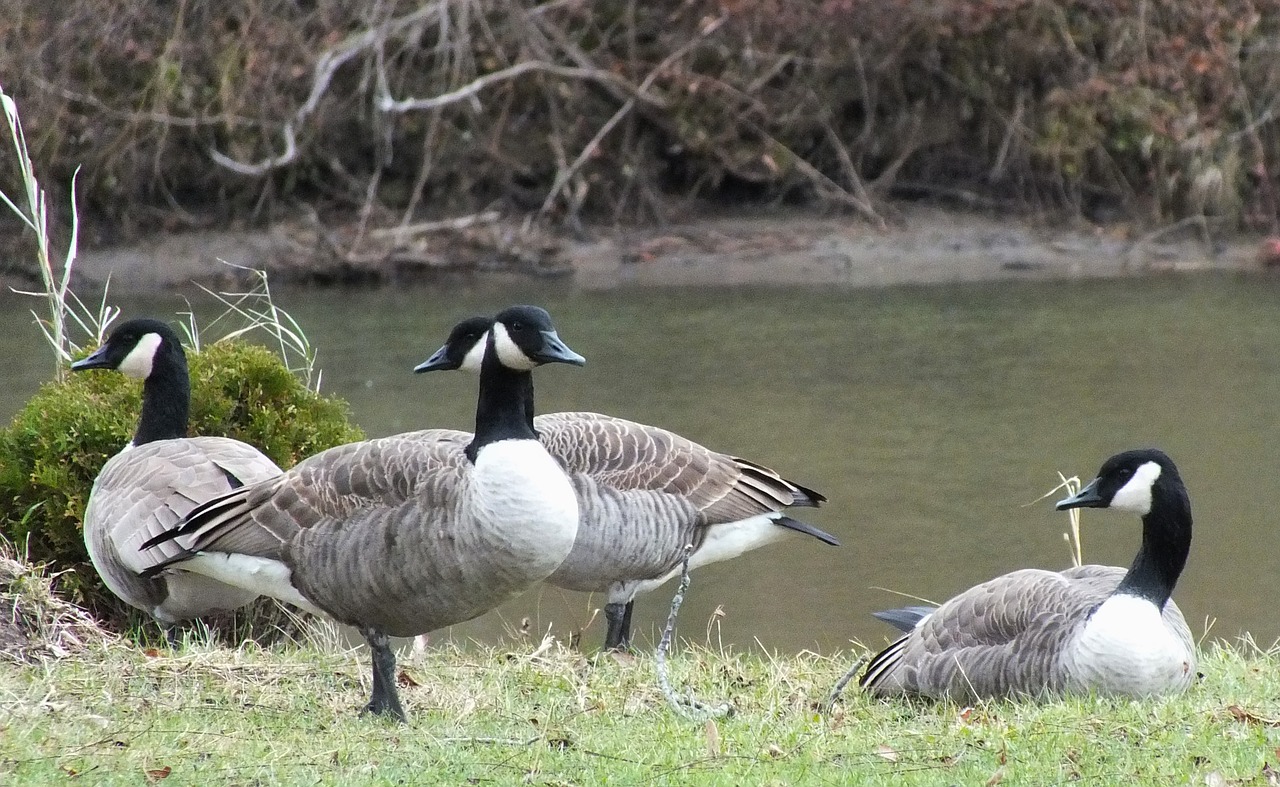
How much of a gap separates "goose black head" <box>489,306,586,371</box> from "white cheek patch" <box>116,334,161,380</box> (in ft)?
8.01

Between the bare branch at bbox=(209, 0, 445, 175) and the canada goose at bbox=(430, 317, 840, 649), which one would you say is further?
the bare branch at bbox=(209, 0, 445, 175)

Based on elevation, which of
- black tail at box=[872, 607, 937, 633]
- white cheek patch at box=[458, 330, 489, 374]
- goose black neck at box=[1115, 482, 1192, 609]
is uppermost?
white cheek patch at box=[458, 330, 489, 374]

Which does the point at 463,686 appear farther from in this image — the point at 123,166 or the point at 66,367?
the point at 123,166

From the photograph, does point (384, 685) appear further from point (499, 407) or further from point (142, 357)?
point (142, 357)

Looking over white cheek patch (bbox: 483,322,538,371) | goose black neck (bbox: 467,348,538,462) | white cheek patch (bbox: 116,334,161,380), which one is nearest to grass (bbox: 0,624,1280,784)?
goose black neck (bbox: 467,348,538,462)

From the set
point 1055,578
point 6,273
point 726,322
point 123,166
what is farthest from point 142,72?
point 1055,578

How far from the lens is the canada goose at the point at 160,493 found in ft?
21.1

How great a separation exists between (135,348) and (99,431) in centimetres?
47

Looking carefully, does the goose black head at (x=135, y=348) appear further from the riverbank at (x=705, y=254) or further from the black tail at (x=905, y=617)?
the riverbank at (x=705, y=254)

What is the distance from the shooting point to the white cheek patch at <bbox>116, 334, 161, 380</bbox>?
724 centimetres

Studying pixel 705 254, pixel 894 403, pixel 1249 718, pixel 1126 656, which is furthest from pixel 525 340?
pixel 705 254

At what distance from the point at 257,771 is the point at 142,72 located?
55.0 ft

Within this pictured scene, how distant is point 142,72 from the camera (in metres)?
19.8

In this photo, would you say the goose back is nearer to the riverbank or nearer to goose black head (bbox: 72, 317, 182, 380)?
goose black head (bbox: 72, 317, 182, 380)
